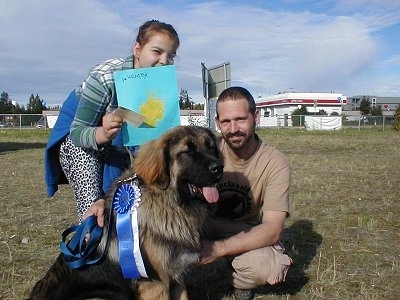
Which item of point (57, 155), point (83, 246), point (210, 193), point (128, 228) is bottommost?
point (83, 246)

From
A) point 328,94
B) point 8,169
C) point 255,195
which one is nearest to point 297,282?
point 255,195

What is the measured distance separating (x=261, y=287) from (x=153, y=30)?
2.79 meters

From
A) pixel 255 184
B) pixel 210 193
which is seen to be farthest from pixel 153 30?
pixel 255 184

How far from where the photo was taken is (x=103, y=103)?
13.1ft

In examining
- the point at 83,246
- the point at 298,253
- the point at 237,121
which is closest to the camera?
the point at 83,246

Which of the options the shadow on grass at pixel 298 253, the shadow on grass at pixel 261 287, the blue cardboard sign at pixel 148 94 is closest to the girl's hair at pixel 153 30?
the blue cardboard sign at pixel 148 94

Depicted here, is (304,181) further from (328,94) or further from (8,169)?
(328,94)

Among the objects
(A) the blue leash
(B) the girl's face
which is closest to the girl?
(B) the girl's face

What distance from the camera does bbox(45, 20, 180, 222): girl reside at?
151 inches

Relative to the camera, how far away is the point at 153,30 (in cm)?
382

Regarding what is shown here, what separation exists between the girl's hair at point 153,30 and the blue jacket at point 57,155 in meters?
0.89

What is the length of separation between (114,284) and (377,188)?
8.17m

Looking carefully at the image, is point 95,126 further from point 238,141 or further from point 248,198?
point 248,198

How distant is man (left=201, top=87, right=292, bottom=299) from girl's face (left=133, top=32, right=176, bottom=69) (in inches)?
28.9
